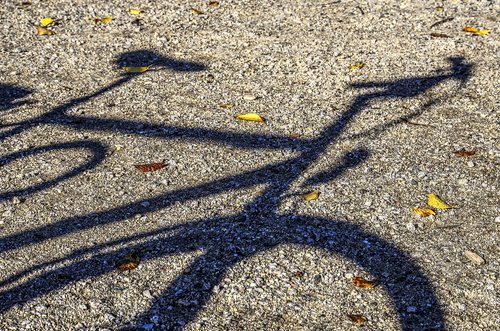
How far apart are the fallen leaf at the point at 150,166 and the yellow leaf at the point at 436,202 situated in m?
1.51

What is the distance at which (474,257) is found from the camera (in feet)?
12.5

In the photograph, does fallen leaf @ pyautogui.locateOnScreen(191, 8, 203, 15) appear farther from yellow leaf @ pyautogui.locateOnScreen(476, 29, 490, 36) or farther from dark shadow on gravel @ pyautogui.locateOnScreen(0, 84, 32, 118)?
yellow leaf @ pyautogui.locateOnScreen(476, 29, 490, 36)

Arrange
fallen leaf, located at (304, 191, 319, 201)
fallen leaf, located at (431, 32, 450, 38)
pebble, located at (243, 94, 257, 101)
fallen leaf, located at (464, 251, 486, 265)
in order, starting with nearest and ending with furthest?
fallen leaf, located at (464, 251, 486, 265), fallen leaf, located at (304, 191, 319, 201), pebble, located at (243, 94, 257, 101), fallen leaf, located at (431, 32, 450, 38)

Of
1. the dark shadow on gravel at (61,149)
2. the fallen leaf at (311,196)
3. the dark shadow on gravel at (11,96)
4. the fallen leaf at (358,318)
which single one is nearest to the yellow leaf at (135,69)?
the dark shadow on gravel at (11,96)

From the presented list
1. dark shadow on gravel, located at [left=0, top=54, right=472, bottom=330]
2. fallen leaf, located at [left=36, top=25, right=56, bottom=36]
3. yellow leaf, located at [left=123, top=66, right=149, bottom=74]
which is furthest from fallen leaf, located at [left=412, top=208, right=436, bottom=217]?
fallen leaf, located at [left=36, top=25, right=56, bottom=36]

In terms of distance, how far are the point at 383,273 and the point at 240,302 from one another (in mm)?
692

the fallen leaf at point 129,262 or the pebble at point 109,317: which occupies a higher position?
the pebble at point 109,317

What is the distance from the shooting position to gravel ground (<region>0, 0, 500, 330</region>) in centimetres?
347

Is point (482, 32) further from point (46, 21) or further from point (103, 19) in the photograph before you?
point (46, 21)

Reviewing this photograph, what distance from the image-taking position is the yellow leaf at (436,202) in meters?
4.25

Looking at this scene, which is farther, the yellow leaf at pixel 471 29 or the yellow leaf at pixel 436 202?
the yellow leaf at pixel 471 29

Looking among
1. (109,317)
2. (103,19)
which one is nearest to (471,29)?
(103,19)

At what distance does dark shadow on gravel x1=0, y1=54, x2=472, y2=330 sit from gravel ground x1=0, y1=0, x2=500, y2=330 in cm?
1

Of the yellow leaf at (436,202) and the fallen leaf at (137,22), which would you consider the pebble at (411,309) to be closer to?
the yellow leaf at (436,202)
